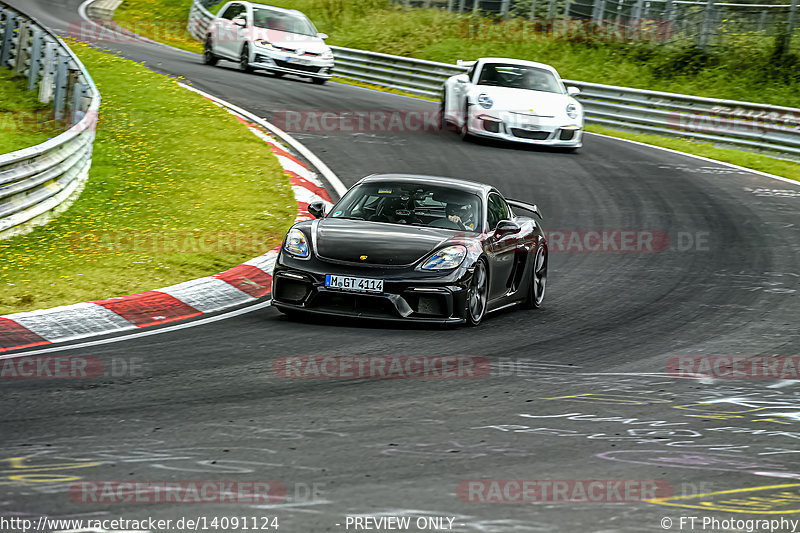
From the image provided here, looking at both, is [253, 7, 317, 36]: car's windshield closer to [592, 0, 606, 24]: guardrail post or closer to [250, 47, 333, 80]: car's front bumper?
[250, 47, 333, 80]: car's front bumper

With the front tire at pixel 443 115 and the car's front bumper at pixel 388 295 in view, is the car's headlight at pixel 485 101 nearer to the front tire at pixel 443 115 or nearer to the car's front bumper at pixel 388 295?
the front tire at pixel 443 115

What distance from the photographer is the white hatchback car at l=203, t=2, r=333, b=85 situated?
2619 centimetres

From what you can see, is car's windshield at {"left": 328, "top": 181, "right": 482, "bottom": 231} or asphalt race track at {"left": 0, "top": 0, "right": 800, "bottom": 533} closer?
asphalt race track at {"left": 0, "top": 0, "right": 800, "bottom": 533}

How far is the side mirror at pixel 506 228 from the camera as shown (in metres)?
10.1

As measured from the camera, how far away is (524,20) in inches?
1352

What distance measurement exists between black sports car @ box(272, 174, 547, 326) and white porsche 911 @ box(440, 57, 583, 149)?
9179 millimetres

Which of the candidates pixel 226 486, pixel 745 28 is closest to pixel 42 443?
pixel 226 486

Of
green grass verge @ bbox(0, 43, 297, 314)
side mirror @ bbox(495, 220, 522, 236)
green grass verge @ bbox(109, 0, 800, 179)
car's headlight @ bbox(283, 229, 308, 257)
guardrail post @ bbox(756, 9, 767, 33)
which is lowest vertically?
green grass verge @ bbox(0, 43, 297, 314)

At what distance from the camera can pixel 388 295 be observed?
8969mm

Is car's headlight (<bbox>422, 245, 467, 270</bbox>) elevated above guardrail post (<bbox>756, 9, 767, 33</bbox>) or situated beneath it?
situated beneath

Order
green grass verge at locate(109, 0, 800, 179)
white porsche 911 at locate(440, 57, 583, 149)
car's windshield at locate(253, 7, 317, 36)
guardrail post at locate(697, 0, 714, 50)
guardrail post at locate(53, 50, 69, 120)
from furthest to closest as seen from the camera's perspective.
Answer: guardrail post at locate(697, 0, 714, 50)
green grass verge at locate(109, 0, 800, 179)
car's windshield at locate(253, 7, 317, 36)
white porsche 911 at locate(440, 57, 583, 149)
guardrail post at locate(53, 50, 69, 120)

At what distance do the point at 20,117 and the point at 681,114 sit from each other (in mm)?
13169

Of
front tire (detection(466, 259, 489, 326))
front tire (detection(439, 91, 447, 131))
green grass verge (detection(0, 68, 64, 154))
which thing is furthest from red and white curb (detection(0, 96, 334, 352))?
front tire (detection(439, 91, 447, 131))

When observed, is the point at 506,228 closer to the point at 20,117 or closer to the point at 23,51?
the point at 20,117
